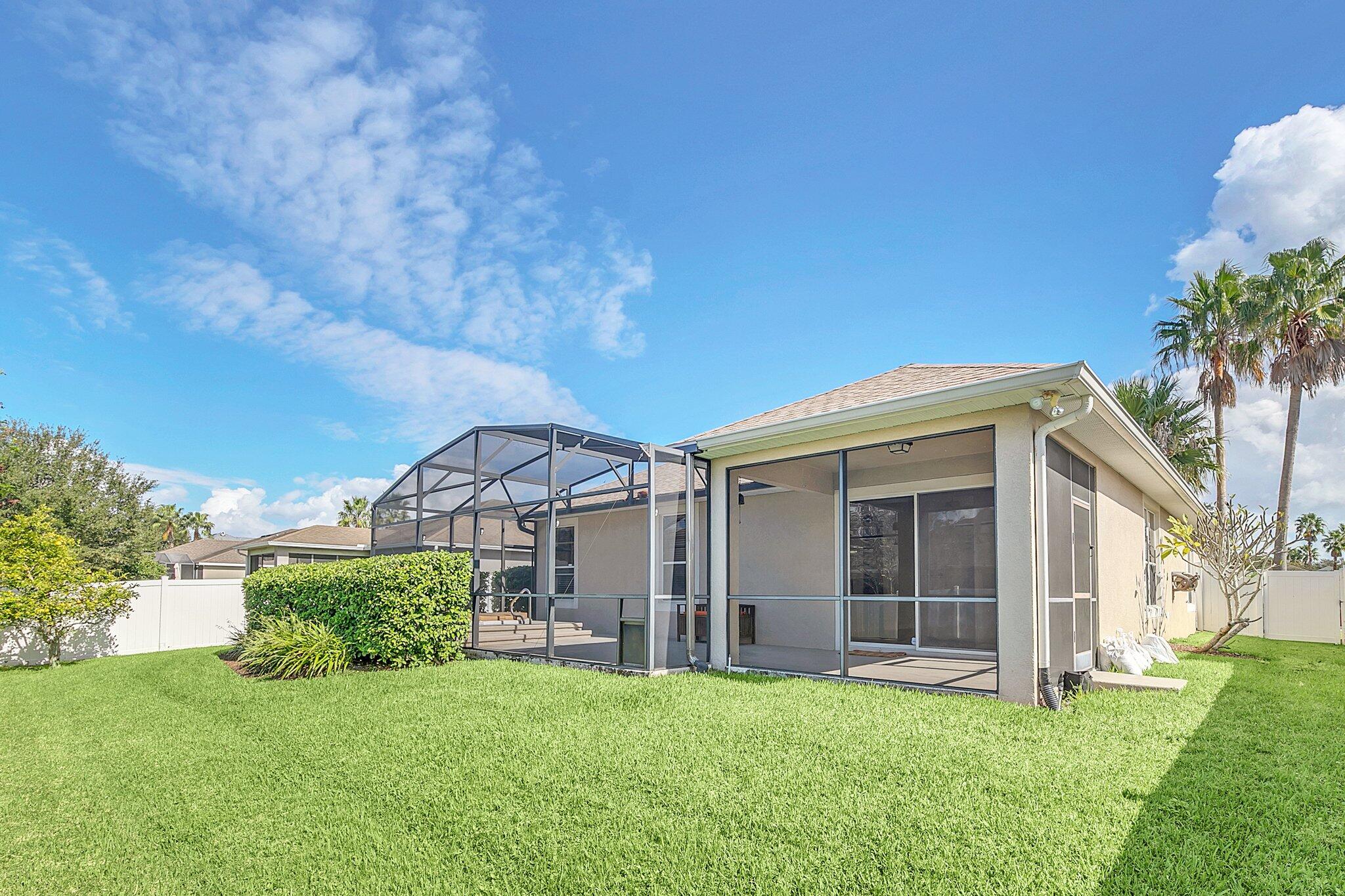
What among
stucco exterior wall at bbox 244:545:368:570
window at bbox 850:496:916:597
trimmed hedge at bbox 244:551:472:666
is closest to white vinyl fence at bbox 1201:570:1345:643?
window at bbox 850:496:916:597

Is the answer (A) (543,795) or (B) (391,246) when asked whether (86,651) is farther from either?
(A) (543,795)

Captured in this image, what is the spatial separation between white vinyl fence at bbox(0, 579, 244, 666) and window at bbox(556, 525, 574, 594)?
6500mm

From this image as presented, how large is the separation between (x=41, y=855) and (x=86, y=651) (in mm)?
10862

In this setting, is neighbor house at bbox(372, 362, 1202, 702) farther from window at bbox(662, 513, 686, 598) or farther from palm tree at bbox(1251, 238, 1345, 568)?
palm tree at bbox(1251, 238, 1345, 568)

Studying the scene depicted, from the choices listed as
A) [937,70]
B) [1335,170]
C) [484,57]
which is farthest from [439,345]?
[1335,170]

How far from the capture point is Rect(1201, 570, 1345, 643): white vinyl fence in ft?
50.5

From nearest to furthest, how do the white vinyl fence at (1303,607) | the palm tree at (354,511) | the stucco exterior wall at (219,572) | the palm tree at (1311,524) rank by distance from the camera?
the white vinyl fence at (1303,607) → the stucco exterior wall at (219,572) → the palm tree at (1311,524) → the palm tree at (354,511)

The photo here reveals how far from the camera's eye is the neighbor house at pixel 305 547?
2052 centimetres

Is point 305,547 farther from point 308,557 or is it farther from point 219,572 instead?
point 219,572

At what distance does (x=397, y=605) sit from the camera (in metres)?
8.92

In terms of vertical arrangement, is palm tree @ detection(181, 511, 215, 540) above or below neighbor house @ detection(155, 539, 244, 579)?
above

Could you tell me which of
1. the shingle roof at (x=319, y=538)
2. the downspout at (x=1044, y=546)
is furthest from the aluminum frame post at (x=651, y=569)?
the shingle roof at (x=319, y=538)

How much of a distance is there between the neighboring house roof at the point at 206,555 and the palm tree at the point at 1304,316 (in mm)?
36153

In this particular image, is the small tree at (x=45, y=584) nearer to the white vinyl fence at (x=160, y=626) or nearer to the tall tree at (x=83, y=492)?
the white vinyl fence at (x=160, y=626)
